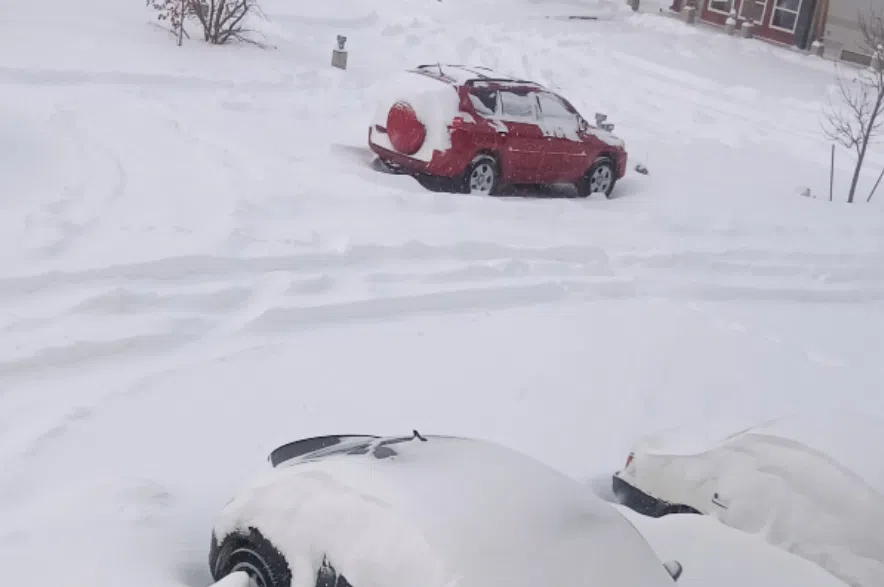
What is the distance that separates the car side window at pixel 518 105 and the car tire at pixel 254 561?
9527 mm

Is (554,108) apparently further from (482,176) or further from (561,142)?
(482,176)

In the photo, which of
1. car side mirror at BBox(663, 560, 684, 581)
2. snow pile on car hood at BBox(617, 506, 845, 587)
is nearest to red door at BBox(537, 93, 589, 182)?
snow pile on car hood at BBox(617, 506, 845, 587)

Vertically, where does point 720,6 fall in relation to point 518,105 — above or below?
above

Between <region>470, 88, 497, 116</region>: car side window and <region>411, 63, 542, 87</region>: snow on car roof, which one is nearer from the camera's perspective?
<region>470, 88, 497, 116</region>: car side window

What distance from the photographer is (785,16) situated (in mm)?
33812

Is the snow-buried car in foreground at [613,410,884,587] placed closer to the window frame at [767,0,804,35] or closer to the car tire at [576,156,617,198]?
the car tire at [576,156,617,198]

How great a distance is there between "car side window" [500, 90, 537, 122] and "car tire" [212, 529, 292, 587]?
9527mm

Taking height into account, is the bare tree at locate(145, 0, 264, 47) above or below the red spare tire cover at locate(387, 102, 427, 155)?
above

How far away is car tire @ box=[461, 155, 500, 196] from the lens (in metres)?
13.2

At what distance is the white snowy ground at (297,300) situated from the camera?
6.51 m

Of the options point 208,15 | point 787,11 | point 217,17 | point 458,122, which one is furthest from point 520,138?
point 787,11

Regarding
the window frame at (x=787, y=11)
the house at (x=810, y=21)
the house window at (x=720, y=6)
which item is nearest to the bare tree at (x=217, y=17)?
the house at (x=810, y=21)

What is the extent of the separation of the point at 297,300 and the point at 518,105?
19.1ft

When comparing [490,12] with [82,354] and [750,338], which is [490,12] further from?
[82,354]
